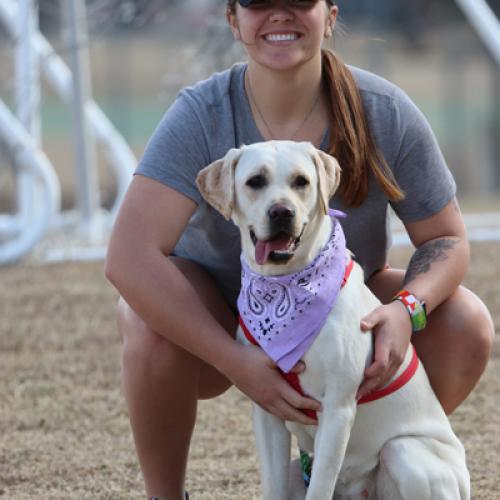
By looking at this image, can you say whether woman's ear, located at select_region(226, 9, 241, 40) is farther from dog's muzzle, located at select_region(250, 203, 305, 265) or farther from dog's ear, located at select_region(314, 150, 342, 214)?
dog's muzzle, located at select_region(250, 203, 305, 265)

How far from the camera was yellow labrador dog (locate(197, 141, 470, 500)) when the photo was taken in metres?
2.78

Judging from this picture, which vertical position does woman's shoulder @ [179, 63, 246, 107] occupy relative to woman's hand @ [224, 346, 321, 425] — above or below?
above

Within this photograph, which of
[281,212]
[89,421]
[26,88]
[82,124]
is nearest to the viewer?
[281,212]

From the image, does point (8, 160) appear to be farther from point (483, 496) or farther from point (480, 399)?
point (483, 496)

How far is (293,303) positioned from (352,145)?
0.46m

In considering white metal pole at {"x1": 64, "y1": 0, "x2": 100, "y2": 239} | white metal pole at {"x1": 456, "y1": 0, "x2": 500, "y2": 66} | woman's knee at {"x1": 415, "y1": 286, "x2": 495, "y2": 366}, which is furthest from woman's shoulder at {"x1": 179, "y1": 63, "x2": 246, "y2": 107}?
white metal pole at {"x1": 456, "y1": 0, "x2": 500, "y2": 66}

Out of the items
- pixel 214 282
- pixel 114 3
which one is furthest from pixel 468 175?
pixel 214 282

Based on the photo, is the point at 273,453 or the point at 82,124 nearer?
the point at 273,453

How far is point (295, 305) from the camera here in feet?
→ 9.31

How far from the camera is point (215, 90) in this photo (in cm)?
320

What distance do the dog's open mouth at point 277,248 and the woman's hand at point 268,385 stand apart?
0.23 metres

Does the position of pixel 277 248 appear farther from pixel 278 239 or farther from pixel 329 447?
pixel 329 447

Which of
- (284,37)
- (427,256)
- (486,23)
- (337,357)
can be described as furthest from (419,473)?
(486,23)

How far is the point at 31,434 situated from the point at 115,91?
19.0 metres
